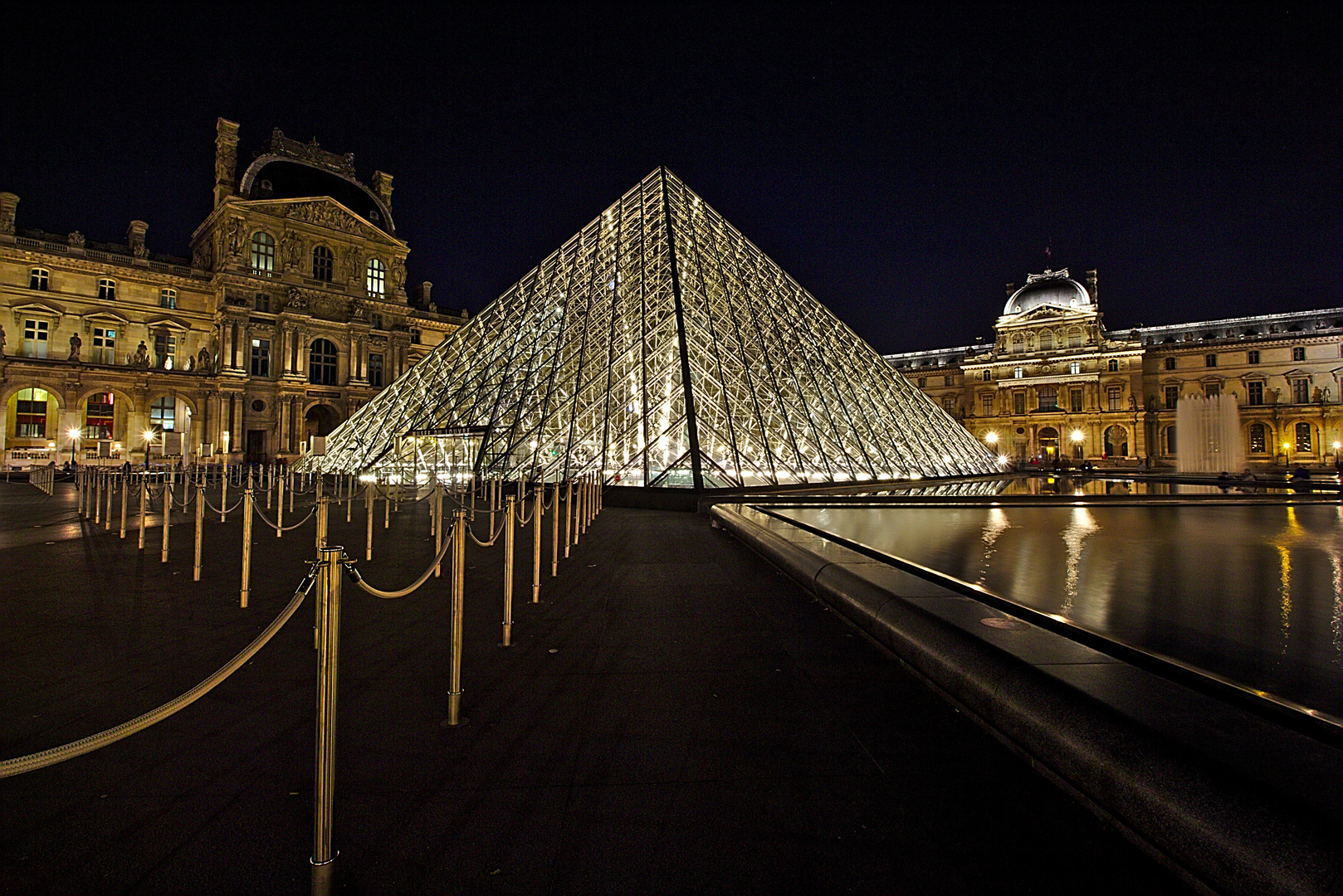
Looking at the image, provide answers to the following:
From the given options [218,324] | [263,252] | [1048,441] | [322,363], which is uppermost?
[263,252]

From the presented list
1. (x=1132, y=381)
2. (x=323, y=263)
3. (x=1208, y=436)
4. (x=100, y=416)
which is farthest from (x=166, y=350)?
(x=1132, y=381)

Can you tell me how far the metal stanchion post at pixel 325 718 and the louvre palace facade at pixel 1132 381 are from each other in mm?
58447

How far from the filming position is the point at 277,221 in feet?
120

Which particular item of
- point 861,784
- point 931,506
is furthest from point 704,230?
point 861,784

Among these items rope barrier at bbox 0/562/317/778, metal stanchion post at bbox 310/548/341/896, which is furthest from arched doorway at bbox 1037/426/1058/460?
rope barrier at bbox 0/562/317/778

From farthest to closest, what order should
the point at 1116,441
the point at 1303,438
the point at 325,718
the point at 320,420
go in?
the point at 1116,441 < the point at 1303,438 < the point at 320,420 < the point at 325,718

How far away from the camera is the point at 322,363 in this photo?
128 feet

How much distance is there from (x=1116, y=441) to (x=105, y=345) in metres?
72.5

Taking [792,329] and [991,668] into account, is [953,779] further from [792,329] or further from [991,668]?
[792,329]

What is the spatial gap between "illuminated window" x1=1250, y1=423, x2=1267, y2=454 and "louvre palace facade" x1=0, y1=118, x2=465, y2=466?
66.0 m

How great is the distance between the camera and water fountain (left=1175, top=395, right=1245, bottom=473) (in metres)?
38.0

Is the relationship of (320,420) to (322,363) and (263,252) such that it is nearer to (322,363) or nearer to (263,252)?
(322,363)

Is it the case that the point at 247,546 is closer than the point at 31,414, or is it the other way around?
the point at 247,546

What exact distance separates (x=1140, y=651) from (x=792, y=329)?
1808 centimetres
